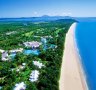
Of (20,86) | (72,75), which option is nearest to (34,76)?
(20,86)

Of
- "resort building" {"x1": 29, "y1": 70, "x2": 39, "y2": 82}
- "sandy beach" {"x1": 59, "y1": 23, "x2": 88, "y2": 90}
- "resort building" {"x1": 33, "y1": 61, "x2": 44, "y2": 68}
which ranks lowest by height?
"sandy beach" {"x1": 59, "y1": 23, "x2": 88, "y2": 90}

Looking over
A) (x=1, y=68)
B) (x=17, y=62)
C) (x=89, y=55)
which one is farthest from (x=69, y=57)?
(x=1, y=68)

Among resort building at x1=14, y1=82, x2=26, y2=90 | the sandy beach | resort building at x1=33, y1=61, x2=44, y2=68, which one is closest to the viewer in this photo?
resort building at x1=14, y1=82, x2=26, y2=90

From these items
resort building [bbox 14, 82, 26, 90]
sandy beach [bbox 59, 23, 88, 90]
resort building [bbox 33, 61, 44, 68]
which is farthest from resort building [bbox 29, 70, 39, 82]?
sandy beach [bbox 59, 23, 88, 90]

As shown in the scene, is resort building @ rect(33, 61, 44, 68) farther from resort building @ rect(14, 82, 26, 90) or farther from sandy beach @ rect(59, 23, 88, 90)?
resort building @ rect(14, 82, 26, 90)

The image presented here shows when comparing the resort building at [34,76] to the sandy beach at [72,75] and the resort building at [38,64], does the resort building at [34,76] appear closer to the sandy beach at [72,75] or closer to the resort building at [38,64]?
the resort building at [38,64]

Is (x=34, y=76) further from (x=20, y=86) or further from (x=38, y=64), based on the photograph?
(x=38, y=64)

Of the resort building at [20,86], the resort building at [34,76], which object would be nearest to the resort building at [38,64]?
the resort building at [34,76]

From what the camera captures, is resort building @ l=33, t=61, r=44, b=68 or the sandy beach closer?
the sandy beach

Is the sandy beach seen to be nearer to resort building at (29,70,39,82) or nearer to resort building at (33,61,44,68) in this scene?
resort building at (29,70,39,82)

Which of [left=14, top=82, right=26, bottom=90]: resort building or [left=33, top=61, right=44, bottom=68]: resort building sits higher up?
[left=14, top=82, right=26, bottom=90]: resort building

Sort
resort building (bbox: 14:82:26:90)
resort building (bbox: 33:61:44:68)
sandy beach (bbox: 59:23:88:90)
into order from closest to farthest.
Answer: resort building (bbox: 14:82:26:90) → sandy beach (bbox: 59:23:88:90) → resort building (bbox: 33:61:44:68)
